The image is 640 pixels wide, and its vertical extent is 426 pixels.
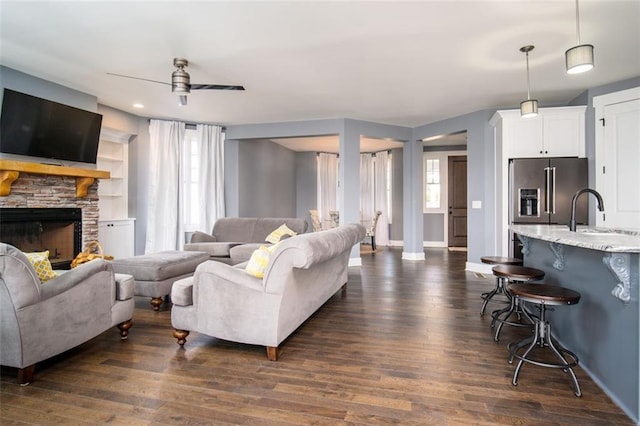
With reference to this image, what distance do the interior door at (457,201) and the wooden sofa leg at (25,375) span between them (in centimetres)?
866

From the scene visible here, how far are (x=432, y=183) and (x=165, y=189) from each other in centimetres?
654

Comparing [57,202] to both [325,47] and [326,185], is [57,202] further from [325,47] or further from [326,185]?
[326,185]

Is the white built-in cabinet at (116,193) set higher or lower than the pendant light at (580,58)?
lower

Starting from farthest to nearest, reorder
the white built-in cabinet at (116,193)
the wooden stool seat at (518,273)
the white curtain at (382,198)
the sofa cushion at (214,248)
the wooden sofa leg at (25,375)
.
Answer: the white curtain at (382,198)
the white built-in cabinet at (116,193)
the sofa cushion at (214,248)
the wooden stool seat at (518,273)
the wooden sofa leg at (25,375)

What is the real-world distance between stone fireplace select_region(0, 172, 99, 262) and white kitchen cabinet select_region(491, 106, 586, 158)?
608 centimetres

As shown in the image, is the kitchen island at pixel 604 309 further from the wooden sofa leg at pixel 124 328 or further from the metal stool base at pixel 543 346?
the wooden sofa leg at pixel 124 328

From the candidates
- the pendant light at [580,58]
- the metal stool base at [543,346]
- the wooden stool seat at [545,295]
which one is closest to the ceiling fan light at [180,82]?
the pendant light at [580,58]

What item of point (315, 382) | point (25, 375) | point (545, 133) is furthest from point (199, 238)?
point (545, 133)

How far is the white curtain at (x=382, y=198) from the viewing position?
9445mm

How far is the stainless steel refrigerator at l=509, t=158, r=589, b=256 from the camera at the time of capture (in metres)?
4.62

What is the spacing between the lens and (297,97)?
5066 mm

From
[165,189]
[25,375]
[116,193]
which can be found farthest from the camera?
[165,189]

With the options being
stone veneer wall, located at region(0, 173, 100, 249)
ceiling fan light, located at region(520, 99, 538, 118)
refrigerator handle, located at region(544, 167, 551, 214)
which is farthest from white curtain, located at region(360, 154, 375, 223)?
stone veneer wall, located at region(0, 173, 100, 249)

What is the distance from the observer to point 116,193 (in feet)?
19.6
